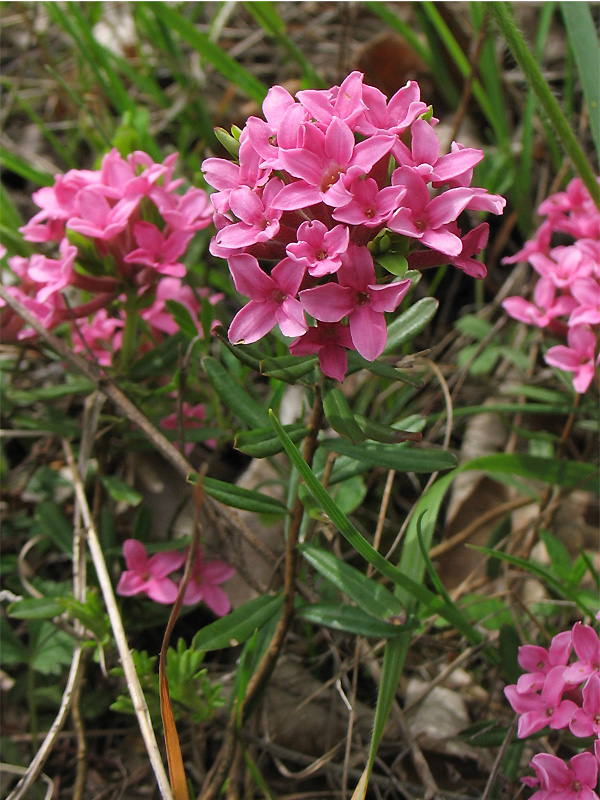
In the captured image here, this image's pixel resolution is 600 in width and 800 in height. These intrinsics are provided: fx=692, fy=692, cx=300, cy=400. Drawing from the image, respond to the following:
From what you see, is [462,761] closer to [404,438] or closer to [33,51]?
[404,438]

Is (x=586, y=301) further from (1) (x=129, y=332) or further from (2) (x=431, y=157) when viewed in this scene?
(1) (x=129, y=332)

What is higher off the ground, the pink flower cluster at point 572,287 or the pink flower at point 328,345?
the pink flower at point 328,345

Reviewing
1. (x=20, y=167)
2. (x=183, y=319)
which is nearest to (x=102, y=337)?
(x=183, y=319)

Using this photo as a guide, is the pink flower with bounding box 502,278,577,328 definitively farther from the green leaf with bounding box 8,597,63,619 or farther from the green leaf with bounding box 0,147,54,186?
the green leaf with bounding box 0,147,54,186

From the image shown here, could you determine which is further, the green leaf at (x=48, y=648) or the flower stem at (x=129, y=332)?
the flower stem at (x=129, y=332)

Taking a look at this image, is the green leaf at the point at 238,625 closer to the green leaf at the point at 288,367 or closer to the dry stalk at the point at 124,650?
the dry stalk at the point at 124,650

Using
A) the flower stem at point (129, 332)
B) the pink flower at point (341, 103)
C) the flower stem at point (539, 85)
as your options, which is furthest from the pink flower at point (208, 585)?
the flower stem at point (539, 85)
